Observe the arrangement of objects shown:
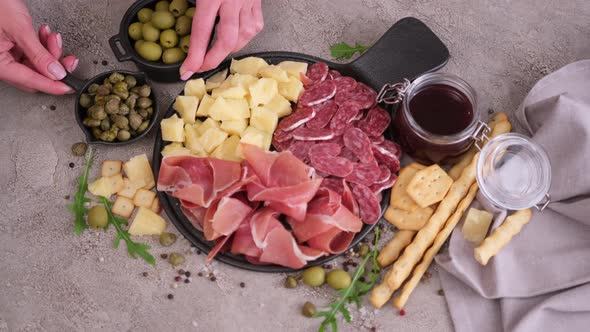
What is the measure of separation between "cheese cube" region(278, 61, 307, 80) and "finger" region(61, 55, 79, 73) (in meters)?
0.68

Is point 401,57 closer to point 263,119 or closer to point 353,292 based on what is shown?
point 263,119

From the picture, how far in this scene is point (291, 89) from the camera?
1906 millimetres

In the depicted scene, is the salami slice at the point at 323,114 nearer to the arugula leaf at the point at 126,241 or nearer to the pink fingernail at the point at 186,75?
the pink fingernail at the point at 186,75

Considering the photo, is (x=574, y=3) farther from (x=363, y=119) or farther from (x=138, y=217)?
(x=138, y=217)

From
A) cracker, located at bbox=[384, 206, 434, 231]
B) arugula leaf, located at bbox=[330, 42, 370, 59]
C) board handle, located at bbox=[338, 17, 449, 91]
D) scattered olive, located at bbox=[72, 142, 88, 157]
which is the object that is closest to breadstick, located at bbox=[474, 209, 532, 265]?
cracker, located at bbox=[384, 206, 434, 231]

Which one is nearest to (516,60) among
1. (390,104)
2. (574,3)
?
(574,3)

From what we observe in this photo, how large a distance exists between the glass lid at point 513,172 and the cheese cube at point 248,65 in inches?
29.5

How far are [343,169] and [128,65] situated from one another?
89 cm

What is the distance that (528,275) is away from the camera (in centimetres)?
178

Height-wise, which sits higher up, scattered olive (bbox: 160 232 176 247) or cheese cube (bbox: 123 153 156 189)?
cheese cube (bbox: 123 153 156 189)

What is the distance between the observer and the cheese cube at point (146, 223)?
1.86 meters

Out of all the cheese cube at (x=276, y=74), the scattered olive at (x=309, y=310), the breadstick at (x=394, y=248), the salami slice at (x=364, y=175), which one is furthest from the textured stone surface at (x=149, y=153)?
the salami slice at (x=364, y=175)

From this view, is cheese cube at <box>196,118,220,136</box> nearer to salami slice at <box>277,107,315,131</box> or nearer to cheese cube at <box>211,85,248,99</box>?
cheese cube at <box>211,85,248,99</box>

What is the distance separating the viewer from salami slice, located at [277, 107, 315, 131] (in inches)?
73.1
